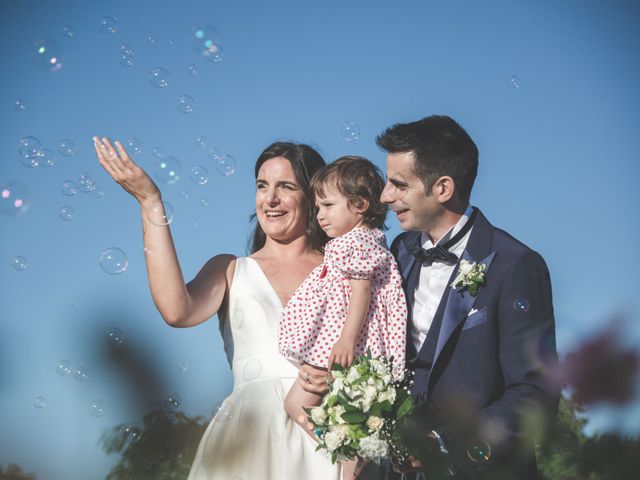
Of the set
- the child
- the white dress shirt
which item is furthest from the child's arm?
the white dress shirt

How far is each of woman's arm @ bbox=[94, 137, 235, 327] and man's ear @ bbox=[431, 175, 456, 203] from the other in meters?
1.79

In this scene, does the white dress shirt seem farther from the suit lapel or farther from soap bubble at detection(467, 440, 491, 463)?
soap bubble at detection(467, 440, 491, 463)

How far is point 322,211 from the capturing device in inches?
217

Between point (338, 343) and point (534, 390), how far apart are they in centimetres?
120

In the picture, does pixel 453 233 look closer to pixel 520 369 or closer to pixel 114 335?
pixel 520 369

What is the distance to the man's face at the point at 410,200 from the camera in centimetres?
526

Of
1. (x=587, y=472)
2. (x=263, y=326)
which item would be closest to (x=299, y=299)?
(x=263, y=326)

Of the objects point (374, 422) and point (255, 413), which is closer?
point (374, 422)

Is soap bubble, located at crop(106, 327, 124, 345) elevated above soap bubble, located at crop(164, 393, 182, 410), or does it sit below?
above

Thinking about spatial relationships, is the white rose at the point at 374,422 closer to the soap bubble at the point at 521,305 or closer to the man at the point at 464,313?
the man at the point at 464,313

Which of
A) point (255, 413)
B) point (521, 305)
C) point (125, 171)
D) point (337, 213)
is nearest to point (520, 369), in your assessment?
point (521, 305)

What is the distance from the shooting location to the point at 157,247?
5129 millimetres

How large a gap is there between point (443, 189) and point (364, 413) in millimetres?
1748

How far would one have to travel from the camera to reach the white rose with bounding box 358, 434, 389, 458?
14.1 ft
